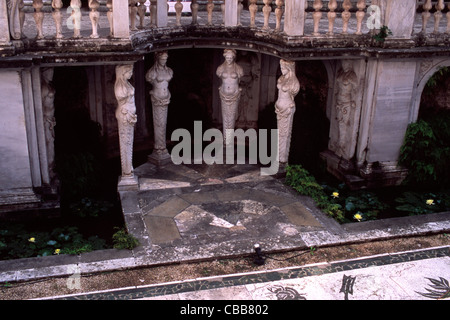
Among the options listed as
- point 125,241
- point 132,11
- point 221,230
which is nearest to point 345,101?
point 221,230

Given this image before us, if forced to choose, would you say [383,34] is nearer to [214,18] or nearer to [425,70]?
[425,70]

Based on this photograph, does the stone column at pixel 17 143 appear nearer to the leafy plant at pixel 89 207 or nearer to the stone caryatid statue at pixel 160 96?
the leafy plant at pixel 89 207

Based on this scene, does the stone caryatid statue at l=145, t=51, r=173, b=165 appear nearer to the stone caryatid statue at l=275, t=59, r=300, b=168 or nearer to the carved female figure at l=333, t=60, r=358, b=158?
the stone caryatid statue at l=275, t=59, r=300, b=168

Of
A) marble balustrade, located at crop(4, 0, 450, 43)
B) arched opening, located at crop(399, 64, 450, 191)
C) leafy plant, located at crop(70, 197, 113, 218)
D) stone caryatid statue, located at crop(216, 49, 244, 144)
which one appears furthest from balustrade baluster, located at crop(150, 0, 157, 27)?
arched opening, located at crop(399, 64, 450, 191)

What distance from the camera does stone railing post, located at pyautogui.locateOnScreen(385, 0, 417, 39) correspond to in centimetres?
925

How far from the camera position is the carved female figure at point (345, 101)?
396 inches

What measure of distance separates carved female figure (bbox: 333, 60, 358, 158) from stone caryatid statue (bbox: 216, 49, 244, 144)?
1967 mm

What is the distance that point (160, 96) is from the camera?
397 inches

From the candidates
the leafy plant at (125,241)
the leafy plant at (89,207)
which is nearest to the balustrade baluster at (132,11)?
the leafy plant at (89,207)

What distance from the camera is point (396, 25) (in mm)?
9336

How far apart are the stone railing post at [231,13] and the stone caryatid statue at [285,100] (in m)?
1.43

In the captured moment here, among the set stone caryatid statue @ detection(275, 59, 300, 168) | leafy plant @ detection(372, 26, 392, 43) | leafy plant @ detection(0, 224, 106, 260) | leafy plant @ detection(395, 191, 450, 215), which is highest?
leafy plant @ detection(372, 26, 392, 43)

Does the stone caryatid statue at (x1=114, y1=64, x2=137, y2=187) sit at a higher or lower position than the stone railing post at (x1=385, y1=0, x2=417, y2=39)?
lower
